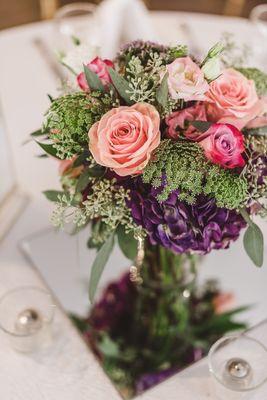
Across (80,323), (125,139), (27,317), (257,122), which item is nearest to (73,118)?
(125,139)

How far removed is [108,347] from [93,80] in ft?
2.38

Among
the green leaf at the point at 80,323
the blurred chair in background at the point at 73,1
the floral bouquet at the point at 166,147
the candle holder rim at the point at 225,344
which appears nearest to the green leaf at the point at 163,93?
the floral bouquet at the point at 166,147

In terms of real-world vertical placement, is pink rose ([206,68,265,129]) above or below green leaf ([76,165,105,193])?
above

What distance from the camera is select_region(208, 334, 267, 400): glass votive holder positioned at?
1.00 meters

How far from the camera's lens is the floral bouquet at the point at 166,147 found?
2.71ft

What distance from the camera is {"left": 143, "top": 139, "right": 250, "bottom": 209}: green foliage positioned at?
2.68ft

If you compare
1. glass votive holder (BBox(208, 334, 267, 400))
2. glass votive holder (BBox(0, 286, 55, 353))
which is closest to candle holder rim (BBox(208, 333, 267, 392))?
glass votive holder (BBox(208, 334, 267, 400))

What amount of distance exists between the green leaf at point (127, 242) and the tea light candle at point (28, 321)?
0.80 ft

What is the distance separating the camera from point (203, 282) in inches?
57.7

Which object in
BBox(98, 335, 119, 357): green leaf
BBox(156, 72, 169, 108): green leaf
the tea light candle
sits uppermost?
BBox(156, 72, 169, 108): green leaf

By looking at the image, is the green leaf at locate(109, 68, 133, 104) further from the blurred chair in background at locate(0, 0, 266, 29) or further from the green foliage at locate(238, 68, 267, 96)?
the blurred chair in background at locate(0, 0, 266, 29)

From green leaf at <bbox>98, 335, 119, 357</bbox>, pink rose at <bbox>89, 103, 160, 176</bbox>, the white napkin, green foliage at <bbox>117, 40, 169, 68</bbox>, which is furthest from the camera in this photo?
the white napkin

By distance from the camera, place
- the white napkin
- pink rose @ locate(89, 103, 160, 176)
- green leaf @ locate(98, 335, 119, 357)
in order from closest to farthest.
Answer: pink rose @ locate(89, 103, 160, 176)
green leaf @ locate(98, 335, 119, 357)
the white napkin

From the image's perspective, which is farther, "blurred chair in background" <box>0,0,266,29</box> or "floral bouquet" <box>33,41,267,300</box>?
"blurred chair in background" <box>0,0,266,29</box>
